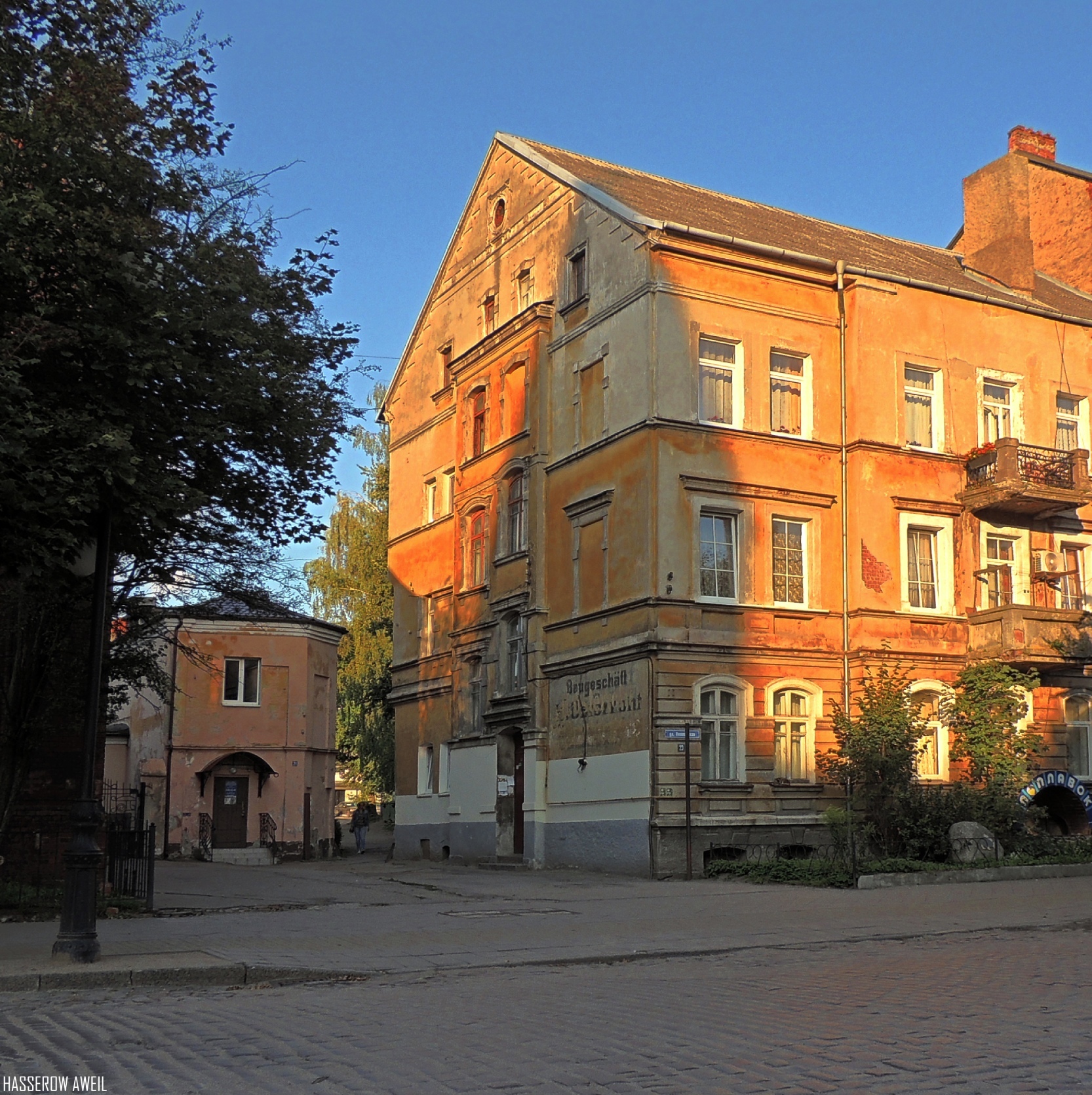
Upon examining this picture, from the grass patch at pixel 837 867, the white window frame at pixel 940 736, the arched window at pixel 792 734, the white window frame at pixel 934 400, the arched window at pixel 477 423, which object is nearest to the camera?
the grass patch at pixel 837 867

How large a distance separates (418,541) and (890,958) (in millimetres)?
26910

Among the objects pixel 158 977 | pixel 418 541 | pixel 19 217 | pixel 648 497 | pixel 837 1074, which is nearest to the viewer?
pixel 837 1074

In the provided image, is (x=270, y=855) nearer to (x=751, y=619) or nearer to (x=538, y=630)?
(x=538, y=630)

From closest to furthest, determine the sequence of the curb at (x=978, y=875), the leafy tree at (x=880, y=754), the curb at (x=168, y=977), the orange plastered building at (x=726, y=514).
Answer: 1. the curb at (x=168, y=977)
2. the curb at (x=978, y=875)
3. the leafy tree at (x=880, y=754)
4. the orange plastered building at (x=726, y=514)

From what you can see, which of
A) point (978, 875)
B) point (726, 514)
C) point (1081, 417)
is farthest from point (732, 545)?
point (1081, 417)

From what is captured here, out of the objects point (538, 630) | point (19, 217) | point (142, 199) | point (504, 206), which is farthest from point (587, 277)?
point (19, 217)

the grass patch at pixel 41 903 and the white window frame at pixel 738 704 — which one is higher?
the white window frame at pixel 738 704

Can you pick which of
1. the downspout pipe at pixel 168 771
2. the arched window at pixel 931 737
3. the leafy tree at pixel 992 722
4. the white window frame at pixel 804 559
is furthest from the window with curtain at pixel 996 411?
the downspout pipe at pixel 168 771

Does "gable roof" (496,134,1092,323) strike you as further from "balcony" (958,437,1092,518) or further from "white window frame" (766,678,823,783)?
"white window frame" (766,678,823,783)

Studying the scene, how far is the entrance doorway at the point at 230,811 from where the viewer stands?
41031mm

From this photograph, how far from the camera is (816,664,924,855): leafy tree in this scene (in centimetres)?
2425

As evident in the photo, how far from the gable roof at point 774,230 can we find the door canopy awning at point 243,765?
19601 millimetres

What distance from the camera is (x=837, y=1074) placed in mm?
7066

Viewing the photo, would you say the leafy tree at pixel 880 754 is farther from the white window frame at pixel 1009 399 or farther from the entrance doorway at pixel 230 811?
the entrance doorway at pixel 230 811
